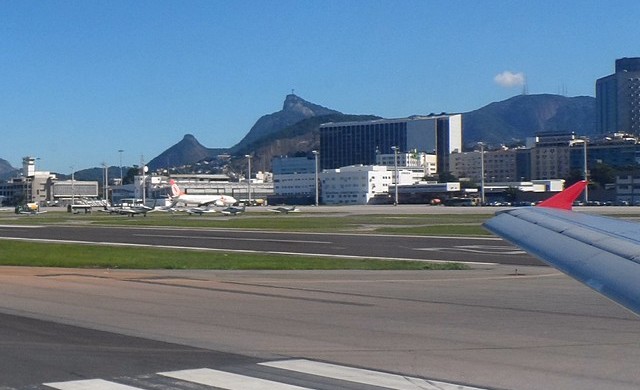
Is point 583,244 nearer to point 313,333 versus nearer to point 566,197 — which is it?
point 566,197

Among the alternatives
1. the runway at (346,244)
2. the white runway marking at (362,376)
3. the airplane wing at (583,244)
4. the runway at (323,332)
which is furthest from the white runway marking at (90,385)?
the runway at (346,244)

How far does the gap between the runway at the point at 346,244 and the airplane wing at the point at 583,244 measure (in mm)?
18368

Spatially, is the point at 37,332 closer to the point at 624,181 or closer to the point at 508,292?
the point at 508,292

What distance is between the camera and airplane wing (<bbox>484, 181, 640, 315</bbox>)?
6402 mm

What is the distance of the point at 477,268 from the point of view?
2830cm

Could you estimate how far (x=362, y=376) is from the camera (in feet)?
35.7

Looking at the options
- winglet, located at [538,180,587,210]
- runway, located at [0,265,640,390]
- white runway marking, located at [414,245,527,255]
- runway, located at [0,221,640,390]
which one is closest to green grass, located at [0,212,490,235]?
white runway marking, located at [414,245,527,255]

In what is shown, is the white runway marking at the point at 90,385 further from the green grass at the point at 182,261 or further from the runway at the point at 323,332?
the green grass at the point at 182,261

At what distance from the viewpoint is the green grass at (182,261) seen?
28734 mm

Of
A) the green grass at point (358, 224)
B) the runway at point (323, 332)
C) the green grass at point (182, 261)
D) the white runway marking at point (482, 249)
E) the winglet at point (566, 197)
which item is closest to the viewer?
the runway at point (323, 332)

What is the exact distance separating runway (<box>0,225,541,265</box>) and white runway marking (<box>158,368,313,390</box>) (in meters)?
20.4

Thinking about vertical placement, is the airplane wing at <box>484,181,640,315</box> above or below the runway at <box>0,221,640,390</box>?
above

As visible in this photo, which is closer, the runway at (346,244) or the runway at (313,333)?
the runway at (313,333)

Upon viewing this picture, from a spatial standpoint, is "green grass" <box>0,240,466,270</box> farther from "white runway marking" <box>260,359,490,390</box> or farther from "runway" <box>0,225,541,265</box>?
"white runway marking" <box>260,359,490,390</box>
